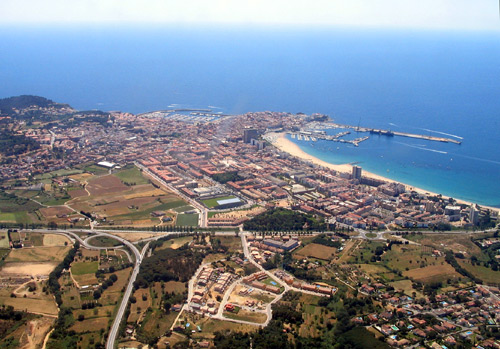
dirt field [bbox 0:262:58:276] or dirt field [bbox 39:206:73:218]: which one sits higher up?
dirt field [bbox 39:206:73:218]

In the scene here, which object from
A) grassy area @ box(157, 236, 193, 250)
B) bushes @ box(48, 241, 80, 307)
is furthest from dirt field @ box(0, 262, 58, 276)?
grassy area @ box(157, 236, 193, 250)

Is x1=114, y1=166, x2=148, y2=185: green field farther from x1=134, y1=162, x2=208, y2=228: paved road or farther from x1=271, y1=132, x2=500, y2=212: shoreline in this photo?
x1=271, y1=132, x2=500, y2=212: shoreline

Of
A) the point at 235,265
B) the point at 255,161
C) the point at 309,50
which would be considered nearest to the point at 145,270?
the point at 235,265

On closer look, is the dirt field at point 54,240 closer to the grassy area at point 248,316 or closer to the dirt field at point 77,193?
the dirt field at point 77,193

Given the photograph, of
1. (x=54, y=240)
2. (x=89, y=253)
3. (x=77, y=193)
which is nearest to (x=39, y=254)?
(x=54, y=240)

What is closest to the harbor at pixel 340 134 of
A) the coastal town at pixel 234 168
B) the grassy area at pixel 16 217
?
the coastal town at pixel 234 168

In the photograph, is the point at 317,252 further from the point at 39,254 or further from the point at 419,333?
the point at 39,254

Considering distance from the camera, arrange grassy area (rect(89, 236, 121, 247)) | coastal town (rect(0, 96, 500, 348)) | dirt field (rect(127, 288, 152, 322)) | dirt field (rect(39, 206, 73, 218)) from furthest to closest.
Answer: dirt field (rect(39, 206, 73, 218)), grassy area (rect(89, 236, 121, 247)), dirt field (rect(127, 288, 152, 322)), coastal town (rect(0, 96, 500, 348))
